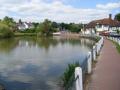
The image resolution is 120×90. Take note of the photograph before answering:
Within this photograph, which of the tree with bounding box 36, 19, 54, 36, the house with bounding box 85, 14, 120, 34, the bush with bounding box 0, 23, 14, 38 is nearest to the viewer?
the bush with bounding box 0, 23, 14, 38

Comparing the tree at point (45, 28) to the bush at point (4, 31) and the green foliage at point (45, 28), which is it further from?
the bush at point (4, 31)

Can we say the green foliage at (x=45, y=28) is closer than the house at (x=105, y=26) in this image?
No

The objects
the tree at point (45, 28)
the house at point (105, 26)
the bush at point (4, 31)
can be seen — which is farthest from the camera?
the tree at point (45, 28)

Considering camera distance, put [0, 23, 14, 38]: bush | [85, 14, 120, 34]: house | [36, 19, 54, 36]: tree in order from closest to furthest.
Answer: [0, 23, 14, 38]: bush, [85, 14, 120, 34]: house, [36, 19, 54, 36]: tree

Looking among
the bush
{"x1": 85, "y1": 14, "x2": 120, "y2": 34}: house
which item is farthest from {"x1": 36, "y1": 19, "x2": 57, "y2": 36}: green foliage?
the bush

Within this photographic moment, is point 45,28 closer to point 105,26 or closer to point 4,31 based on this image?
point 4,31

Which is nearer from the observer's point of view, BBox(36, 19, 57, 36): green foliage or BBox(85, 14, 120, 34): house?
BBox(85, 14, 120, 34): house

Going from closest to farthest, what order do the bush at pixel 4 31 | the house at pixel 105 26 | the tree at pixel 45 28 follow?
the bush at pixel 4 31
the house at pixel 105 26
the tree at pixel 45 28

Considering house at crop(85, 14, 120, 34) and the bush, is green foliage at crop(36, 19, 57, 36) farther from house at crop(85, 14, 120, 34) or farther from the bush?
the bush

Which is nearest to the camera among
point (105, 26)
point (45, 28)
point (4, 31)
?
point (4, 31)

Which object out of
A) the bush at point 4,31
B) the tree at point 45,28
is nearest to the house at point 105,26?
the tree at point 45,28

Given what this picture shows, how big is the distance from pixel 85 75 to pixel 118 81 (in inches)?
92.0

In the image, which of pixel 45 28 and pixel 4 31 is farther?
pixel 45 28

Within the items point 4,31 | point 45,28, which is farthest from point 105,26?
point 4,31
